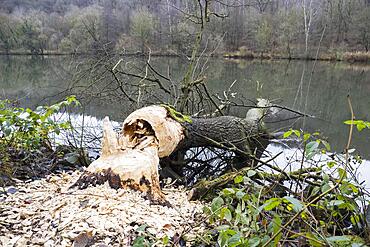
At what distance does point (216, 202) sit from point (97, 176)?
108 cm

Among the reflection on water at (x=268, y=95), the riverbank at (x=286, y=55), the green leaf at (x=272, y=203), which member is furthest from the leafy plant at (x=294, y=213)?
the riverbank at (x=286, y=55)

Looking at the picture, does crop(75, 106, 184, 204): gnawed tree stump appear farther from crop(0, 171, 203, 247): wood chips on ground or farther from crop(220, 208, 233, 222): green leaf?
crop(220, 208, 233, 222): green leaf

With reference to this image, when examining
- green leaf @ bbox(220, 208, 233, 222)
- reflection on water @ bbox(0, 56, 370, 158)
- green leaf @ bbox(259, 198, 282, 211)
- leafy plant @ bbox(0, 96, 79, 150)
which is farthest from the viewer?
reflection on water @ bbox(0, 56, 370, 158)

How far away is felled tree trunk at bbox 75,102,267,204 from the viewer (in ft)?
7.25

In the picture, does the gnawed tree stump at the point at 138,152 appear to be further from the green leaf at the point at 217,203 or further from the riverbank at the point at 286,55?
the riverbank at the point at 286,55

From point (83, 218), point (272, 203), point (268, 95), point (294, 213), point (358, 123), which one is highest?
point (358, 123)

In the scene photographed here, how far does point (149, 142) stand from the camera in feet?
8.86

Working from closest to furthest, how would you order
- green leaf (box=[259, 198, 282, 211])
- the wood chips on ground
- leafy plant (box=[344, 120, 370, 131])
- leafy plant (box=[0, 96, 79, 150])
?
green leaf (box=[259, 198, 282, 211])
leafy plant (box=[344, 120, 370, 131])
the wood chips on ground
leafy plant (box=[0, 96, 79, 150])

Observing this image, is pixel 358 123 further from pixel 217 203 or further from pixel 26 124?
pixel 26 124

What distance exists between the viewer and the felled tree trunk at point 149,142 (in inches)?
87.0

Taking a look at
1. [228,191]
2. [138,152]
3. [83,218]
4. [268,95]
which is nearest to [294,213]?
[228,191]

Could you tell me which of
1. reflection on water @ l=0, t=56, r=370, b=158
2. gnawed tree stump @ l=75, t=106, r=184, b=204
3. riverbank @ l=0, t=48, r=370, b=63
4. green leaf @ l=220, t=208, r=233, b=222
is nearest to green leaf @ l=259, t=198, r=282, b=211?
green leaf @ l=220, t=208, r=233, b=222

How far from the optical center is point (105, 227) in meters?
1.73

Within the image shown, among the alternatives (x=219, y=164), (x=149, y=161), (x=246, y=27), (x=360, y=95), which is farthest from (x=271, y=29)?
(x=149, y=161)
